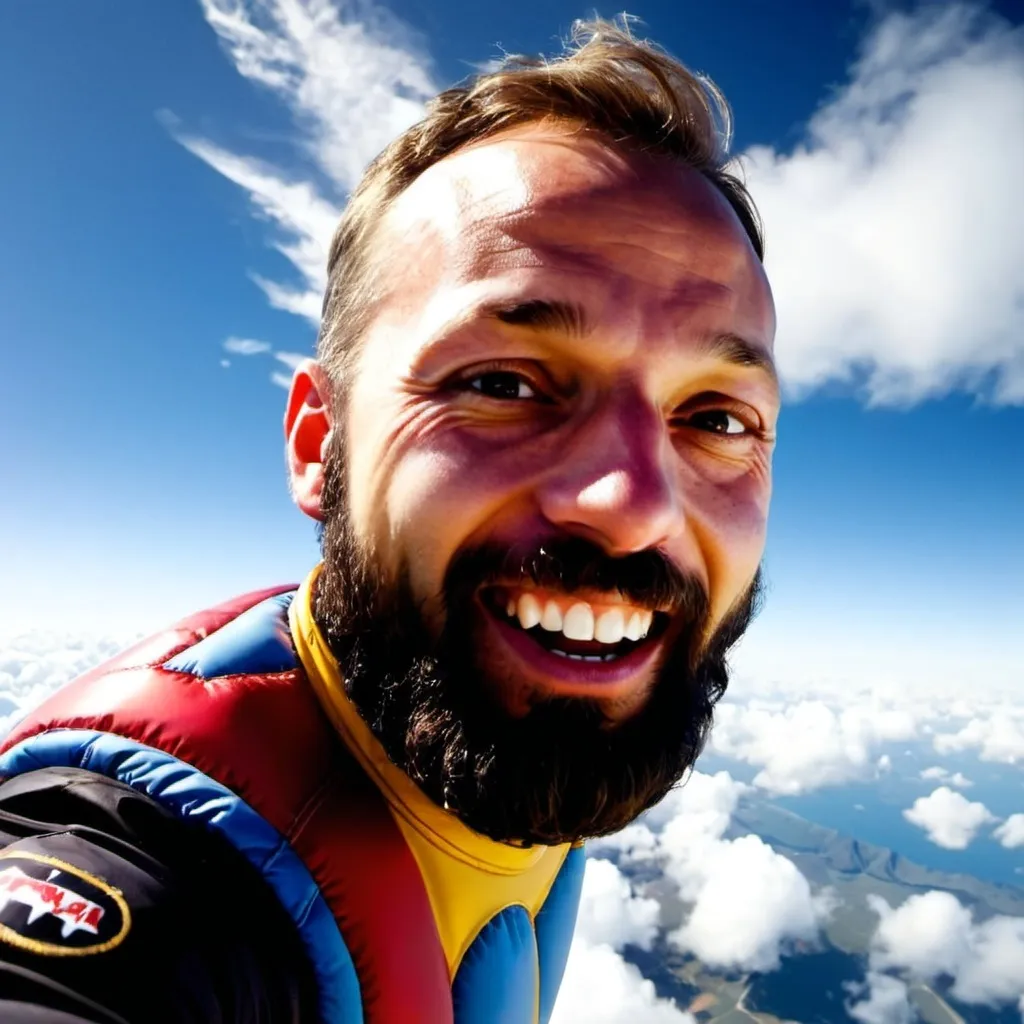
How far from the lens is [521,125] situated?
1705mm

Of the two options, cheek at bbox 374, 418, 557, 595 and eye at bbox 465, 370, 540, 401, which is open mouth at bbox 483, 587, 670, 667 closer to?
cheek at bbox 374, 418, 557, 595

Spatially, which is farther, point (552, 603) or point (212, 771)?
point (552, 603)

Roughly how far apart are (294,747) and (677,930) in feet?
568

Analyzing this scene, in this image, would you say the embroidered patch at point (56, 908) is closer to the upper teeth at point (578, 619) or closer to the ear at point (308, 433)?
the upper teeth at point (578, 619)

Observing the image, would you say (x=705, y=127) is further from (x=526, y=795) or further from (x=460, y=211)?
(x=526, y=795)

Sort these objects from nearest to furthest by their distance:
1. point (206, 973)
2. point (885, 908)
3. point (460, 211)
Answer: point (206, 973) → point (460, 211) → point (885, 908)

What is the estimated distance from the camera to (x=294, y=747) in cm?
128

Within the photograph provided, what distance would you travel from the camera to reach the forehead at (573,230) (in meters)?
1.41

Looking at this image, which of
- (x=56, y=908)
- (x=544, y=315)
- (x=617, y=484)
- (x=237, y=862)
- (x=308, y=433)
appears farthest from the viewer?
(x=308, y=433)

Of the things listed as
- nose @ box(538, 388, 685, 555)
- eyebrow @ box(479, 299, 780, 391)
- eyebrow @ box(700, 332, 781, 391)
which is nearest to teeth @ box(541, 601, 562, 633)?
nose @ box(538, 388, 685, 555)

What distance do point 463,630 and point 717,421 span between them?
830 millimetres

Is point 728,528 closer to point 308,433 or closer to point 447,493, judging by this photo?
point 447,493

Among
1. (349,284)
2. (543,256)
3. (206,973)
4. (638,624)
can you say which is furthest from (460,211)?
(206,973)

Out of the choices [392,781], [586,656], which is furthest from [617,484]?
[392,781]
